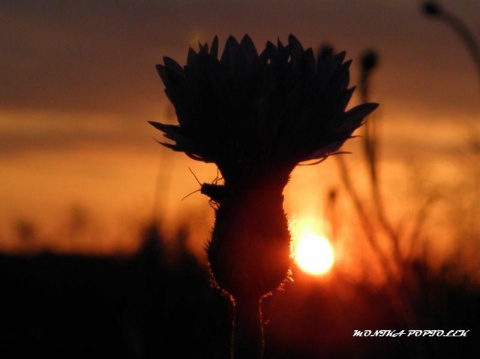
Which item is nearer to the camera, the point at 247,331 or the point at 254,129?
the point at 247,331

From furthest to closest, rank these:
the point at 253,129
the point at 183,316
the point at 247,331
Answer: the point at 183,316 < the point at 253,129 < the point at 247,331

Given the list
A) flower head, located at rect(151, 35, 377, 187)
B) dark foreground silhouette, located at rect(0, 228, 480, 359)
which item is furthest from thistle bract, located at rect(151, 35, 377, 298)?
dark foreground silhouette, located at rect(0, 228, 480, 359)

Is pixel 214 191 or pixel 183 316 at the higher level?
pixel 214 191

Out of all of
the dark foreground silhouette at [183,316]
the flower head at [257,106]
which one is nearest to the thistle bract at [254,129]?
the flower head at [257,106]

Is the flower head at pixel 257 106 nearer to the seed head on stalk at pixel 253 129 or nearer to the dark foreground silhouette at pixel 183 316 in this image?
the seed head on stalk at pixel 253 129

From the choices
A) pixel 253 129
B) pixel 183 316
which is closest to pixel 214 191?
pixel 253 129

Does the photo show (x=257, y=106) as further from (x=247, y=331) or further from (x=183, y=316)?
(x=183, y=316)
